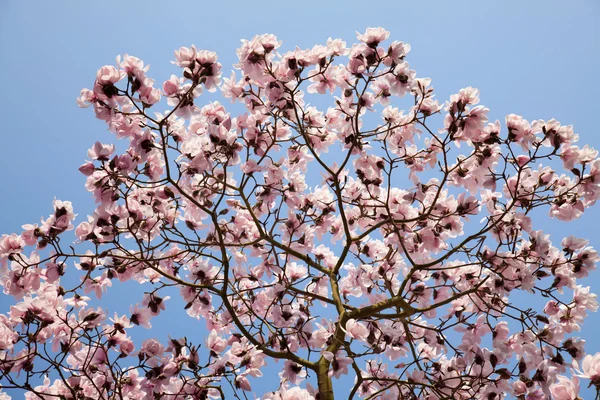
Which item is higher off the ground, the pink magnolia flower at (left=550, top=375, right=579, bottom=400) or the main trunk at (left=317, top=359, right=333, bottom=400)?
the main trunk at (left=317, top=359, right=333, bottom=400)

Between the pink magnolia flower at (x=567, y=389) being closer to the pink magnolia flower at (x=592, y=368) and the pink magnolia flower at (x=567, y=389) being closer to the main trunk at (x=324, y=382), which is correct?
the pink magnolia flower at (x=592, y=368)

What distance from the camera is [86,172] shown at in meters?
3.42

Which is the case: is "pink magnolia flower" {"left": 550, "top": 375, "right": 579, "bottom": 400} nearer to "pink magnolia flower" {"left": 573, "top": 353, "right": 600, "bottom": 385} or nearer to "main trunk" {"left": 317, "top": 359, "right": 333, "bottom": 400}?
"pink magnolia flower" {"left": 573, "top": 353, "right": 600, "bottom": 385}

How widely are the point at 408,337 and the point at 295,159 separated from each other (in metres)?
1.79

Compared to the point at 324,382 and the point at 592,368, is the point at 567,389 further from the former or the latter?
the point at 324,382

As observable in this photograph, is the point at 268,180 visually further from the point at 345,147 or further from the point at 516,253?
the point at 516,253

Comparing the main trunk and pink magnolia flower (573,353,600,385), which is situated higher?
the main trunk

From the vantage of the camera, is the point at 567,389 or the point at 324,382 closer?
the point at 567,389

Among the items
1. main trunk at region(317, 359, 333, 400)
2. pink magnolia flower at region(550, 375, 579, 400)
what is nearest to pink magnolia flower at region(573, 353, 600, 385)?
pink magnolia flower at region(550, 375, 579, 400)

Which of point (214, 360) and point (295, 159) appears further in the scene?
point (295, 159)

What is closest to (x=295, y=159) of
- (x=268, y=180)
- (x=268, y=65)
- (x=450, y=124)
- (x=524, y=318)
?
(x=268, y=180)

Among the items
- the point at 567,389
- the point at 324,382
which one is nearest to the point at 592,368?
the point at 567,389

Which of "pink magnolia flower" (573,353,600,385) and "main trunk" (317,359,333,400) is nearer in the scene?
"pink magnolia flower" (573,353,600,385)

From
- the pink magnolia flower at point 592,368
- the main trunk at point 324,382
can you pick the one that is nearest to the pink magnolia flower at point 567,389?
the pink magnolia flower at point 592,368
